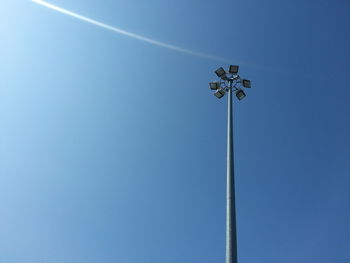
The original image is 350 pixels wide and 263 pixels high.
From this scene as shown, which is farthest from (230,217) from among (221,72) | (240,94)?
(221,72)

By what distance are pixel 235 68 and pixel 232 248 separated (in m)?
7.73

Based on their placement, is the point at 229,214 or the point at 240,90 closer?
the point at 229,214

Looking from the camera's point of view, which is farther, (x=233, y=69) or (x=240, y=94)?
(x=240, y=94)

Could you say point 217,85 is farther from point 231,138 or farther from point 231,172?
point 231,172

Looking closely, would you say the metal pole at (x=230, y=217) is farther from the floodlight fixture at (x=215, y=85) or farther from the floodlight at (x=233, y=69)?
the floodlight at (x=233, y=69)

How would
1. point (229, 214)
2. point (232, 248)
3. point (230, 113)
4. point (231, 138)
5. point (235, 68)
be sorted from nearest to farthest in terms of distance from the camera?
point (232, 248), point (229, 214), point (231, 138), point (230, 113), point (235, 68)

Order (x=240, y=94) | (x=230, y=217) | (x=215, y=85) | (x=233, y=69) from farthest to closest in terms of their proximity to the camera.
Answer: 1. (x=240, y=94)
2. (x=215, y=85)
3. (x=233, y=69)
4. (x=230, y=217)

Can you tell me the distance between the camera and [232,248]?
10.4m

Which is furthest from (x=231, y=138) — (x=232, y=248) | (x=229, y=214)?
(x=232, y=248)

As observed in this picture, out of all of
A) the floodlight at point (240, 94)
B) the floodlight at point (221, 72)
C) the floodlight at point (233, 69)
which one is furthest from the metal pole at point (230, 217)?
the floodlight at point (233, 69)

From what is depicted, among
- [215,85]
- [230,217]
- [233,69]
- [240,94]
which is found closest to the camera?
[230,217]

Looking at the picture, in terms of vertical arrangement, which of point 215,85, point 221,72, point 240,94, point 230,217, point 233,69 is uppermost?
point 233,69

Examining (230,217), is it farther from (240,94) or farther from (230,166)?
(240,94)

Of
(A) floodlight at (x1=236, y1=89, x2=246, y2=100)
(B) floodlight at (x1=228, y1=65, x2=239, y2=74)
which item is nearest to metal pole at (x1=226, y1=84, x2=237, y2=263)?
(A) floodlight at (x1=236, y1=89, x2=246, y2=100)
